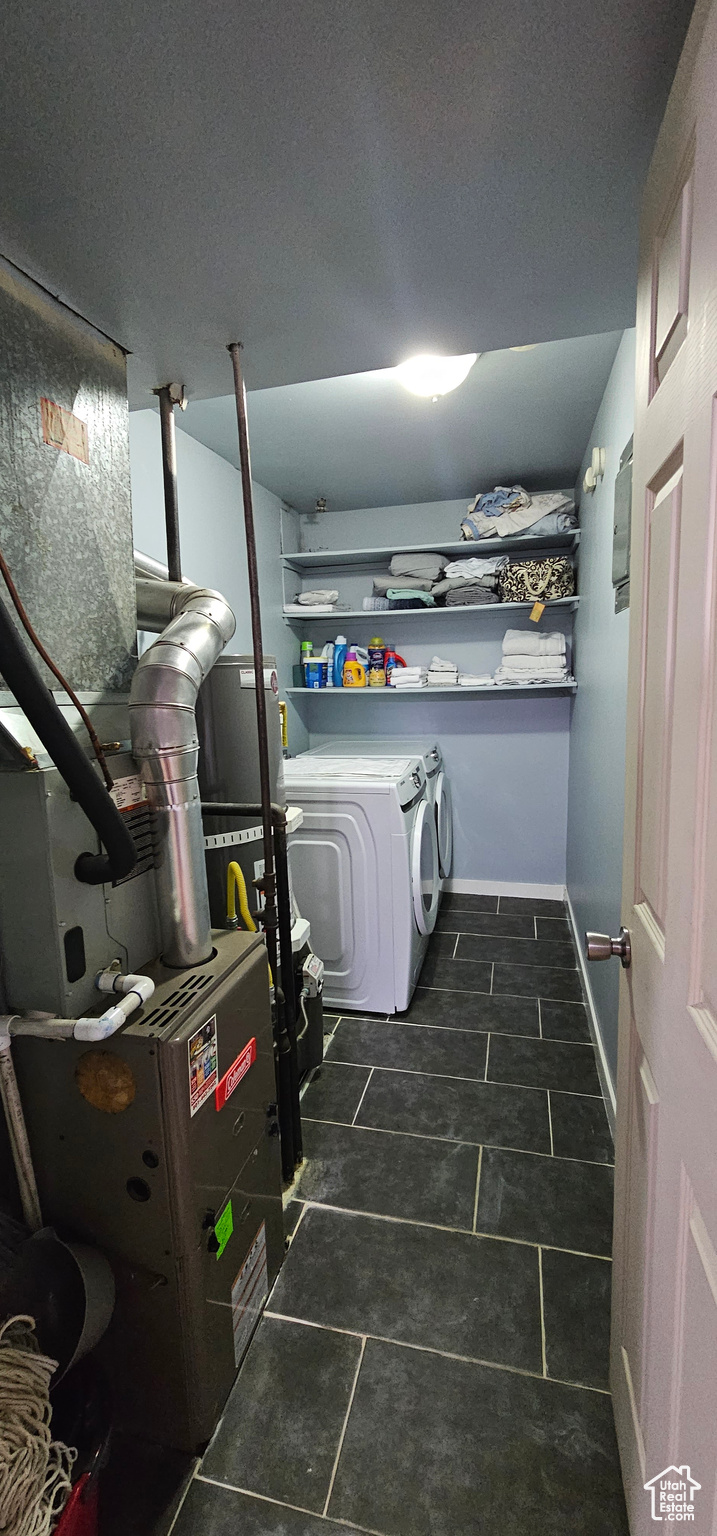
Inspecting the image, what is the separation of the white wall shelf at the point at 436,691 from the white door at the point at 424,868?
32.3 inches

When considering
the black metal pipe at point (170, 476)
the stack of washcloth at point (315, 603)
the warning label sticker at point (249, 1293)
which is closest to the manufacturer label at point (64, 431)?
the black metal pipe at point (170, 476)

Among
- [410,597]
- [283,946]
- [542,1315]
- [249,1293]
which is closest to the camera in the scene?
[249,1293]

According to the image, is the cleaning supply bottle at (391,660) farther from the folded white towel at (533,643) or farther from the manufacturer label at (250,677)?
the manufacturer label at (250,677)

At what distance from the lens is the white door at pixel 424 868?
7.98 ft

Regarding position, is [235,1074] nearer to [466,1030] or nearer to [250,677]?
[250,677]

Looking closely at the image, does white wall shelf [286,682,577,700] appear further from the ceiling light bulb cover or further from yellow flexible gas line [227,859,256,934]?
yellow flexible gas line [227,859,256,934]

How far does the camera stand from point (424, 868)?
2721 millimetres

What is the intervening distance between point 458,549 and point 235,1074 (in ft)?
9.53

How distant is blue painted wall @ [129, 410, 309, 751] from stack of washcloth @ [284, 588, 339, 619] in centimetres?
11

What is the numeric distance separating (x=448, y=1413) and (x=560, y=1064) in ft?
3.77

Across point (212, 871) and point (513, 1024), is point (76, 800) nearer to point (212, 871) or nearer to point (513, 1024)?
point (212, 871)

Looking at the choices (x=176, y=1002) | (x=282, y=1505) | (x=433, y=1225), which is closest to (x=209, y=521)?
(x=176, y=1002)

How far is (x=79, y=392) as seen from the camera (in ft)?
4.02

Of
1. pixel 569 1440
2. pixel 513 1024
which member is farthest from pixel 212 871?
pixel 513 1024
